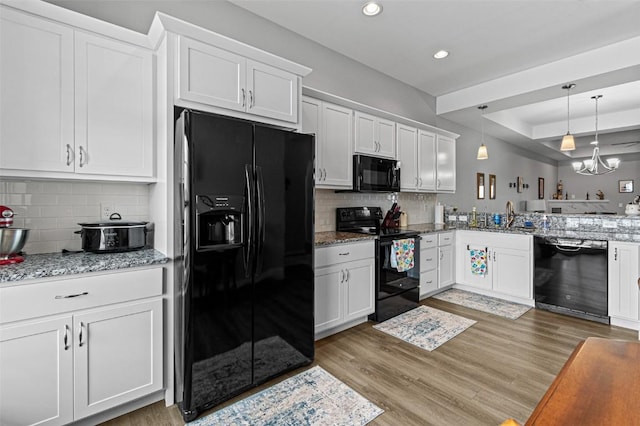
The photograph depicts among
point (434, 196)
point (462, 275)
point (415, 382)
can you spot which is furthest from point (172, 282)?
point (434, 196)

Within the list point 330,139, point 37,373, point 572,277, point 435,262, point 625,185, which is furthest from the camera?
point 625,185

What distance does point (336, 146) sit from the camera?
3.44 meters

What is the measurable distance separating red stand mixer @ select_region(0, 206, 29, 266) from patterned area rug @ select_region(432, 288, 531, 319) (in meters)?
4.14

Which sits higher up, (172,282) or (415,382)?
(172,282)

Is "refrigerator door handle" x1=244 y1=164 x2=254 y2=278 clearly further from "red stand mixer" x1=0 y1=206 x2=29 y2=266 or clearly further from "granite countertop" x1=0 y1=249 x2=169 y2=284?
"red stand mixer" x1=0 y1=206 x2=29 y2=266

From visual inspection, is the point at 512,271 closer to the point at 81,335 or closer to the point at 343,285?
the point at 343,285

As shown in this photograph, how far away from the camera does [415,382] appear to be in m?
2.26

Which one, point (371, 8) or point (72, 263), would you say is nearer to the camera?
point (72, 263)

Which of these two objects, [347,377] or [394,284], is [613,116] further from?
[347,377]

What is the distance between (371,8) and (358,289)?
2653mm

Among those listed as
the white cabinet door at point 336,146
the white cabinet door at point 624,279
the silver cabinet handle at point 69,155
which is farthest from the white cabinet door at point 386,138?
the silver cabinet handle at point 69,155

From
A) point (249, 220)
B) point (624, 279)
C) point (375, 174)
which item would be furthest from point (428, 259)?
point (249, 220)

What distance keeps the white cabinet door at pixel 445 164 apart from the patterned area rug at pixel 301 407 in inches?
141

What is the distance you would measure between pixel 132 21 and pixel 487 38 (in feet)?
11.3
